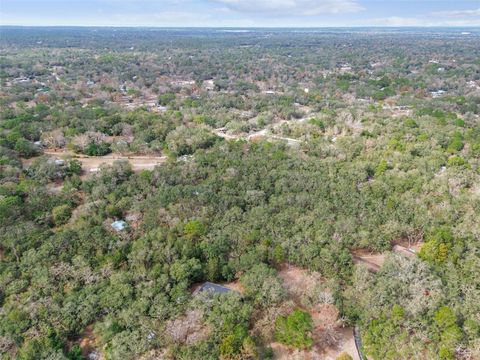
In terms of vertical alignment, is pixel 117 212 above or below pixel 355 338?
above

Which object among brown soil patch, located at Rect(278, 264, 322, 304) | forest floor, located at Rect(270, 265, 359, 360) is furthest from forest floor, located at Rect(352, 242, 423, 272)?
forest floor, located at Rect(270, 265, 359, 360)

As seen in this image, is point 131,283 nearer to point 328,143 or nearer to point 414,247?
point 414,247

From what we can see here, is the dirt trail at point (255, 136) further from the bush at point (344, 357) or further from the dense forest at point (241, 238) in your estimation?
the bush at point (344, 357)

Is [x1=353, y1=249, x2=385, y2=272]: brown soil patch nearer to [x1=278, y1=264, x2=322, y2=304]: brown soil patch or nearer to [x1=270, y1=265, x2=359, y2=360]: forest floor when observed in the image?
[x1=278, y1=264, x2=322, y2=304]: brown soil patch

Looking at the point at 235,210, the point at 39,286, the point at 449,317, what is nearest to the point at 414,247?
the point at 449,317

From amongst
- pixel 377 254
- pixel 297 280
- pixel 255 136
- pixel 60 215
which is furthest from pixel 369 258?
pixel 255 136

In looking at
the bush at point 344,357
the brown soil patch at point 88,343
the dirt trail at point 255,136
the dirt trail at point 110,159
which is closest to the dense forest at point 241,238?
the brown soil patch at point 88,343

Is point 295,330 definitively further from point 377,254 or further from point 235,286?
point 377,254
